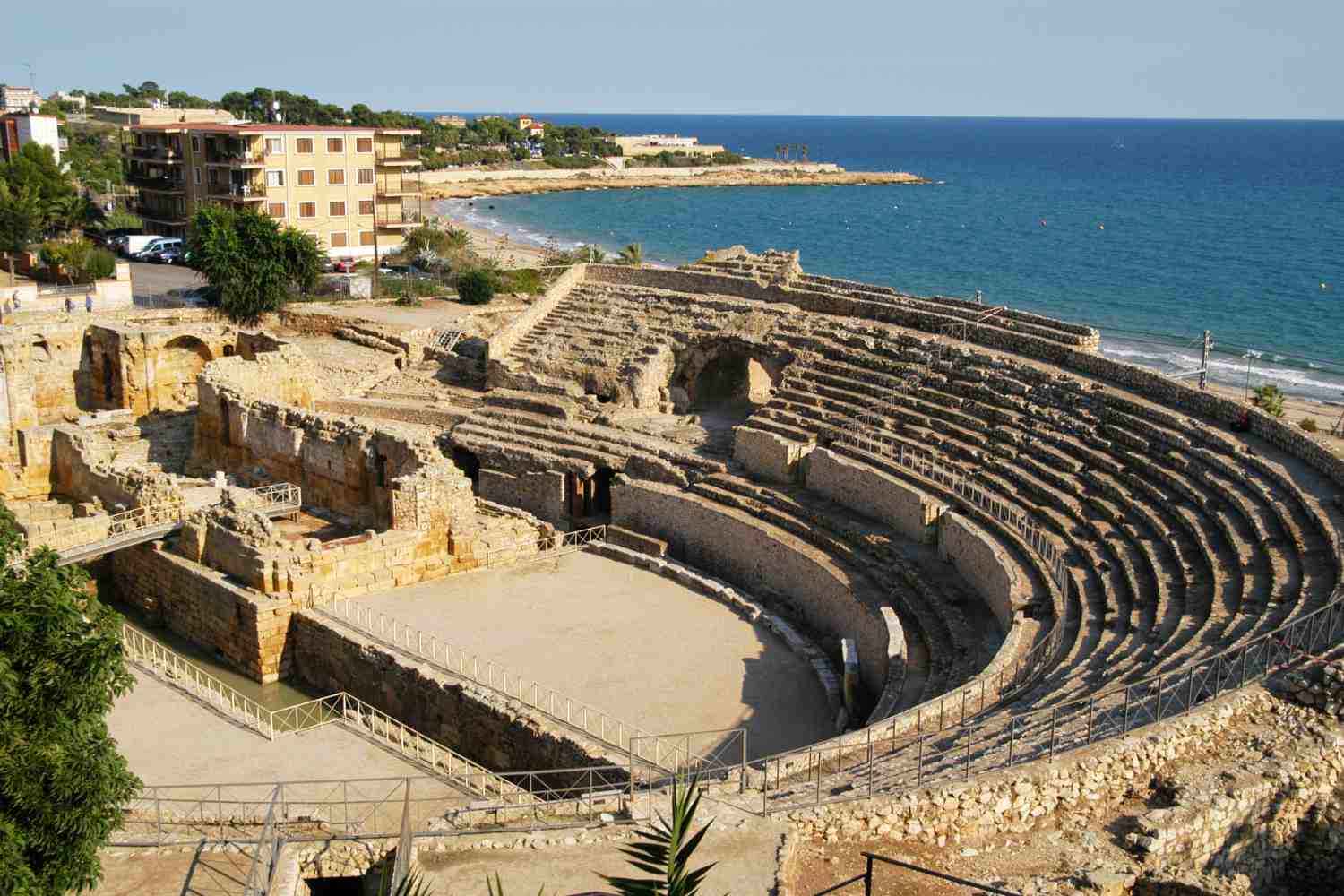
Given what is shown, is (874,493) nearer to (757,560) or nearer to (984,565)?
(757,560)

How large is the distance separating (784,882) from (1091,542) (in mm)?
11533

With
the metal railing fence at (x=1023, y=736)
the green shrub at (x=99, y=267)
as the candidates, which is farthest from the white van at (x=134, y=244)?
the metal railing fence at (x=1023, y=736)

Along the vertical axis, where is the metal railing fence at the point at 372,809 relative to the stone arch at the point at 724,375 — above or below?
below

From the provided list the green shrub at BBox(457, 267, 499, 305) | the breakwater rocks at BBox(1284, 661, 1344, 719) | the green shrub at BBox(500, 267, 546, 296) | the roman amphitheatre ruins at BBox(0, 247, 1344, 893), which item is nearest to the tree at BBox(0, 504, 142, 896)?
the roman amphitheatre ruins at BBox(0, 247, 1344, 893)

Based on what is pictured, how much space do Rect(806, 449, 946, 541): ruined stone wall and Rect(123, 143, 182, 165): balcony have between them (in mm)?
41055

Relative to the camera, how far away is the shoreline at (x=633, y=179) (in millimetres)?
118500

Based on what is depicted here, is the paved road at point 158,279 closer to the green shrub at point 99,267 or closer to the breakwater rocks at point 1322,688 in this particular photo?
the green shrub at point 99,267

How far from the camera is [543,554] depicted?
28047 mm

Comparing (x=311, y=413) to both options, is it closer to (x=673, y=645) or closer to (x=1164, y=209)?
(x=673, y=645)

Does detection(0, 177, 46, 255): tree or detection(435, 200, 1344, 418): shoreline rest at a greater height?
detection(0, 177, 46, 255): tree

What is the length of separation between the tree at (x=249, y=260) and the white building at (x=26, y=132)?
30751mm

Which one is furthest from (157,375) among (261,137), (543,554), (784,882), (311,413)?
(784,882)

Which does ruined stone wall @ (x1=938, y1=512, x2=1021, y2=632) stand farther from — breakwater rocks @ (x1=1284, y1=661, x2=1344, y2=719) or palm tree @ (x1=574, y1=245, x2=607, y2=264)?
palm tree @ (x1=574, y1=245, x2=607, y2=264)

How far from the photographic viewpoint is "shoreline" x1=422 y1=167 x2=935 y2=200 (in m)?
118
